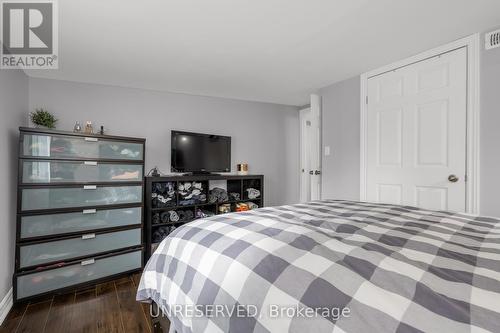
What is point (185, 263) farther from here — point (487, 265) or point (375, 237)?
point (487, 265)

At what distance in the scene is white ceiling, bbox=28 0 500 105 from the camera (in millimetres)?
1629

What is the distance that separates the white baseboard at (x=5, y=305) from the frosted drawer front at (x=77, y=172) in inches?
37.6

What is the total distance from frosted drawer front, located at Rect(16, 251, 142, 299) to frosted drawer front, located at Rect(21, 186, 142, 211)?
577mm

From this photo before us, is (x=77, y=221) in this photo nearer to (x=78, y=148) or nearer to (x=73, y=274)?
(x=73, y=274)

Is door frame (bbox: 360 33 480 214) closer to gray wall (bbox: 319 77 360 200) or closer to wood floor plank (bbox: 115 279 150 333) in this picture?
gray wall (bbox: 319 77 360 200)

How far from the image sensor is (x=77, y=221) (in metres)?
2.34

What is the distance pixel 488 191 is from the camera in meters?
1.94

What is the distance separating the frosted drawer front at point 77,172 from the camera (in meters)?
2.15

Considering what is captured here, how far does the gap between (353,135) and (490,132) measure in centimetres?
121

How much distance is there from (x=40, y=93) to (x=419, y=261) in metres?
3.73
